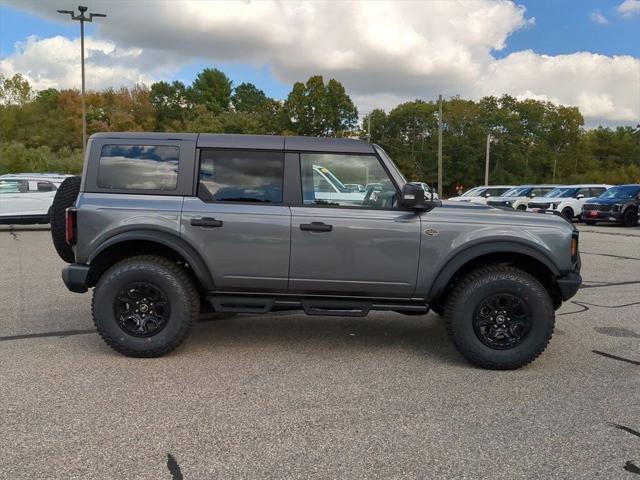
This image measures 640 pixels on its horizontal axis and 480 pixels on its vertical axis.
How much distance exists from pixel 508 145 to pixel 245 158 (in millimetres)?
86394

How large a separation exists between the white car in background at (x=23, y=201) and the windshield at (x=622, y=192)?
815 inches

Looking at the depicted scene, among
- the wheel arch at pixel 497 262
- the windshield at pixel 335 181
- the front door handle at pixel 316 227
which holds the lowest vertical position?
the wheel arch at pixel 497 262

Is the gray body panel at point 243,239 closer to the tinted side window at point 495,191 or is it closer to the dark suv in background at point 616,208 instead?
the dark suv in background at point 616,208

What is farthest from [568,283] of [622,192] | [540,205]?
[622,192]

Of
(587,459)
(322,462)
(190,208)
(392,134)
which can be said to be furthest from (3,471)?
(392,134)

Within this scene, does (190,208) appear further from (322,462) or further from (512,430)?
(512,430)

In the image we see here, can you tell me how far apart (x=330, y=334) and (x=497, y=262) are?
6.06ft

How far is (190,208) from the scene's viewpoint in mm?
4672

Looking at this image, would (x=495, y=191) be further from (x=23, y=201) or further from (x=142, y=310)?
(x=142, y=310)

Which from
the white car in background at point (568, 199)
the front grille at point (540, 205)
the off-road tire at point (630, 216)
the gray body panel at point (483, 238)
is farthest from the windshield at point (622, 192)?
the gray body panel at point (483, 238)

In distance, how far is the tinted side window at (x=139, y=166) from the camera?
15.7 ft

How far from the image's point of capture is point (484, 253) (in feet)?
15.1

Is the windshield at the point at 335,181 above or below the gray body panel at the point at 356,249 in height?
above

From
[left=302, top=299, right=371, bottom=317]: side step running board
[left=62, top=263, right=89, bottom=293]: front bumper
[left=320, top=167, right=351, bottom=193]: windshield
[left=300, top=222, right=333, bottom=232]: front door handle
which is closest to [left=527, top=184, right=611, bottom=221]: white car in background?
[left=320, top=167, right=351, bottom=193]: windshield
